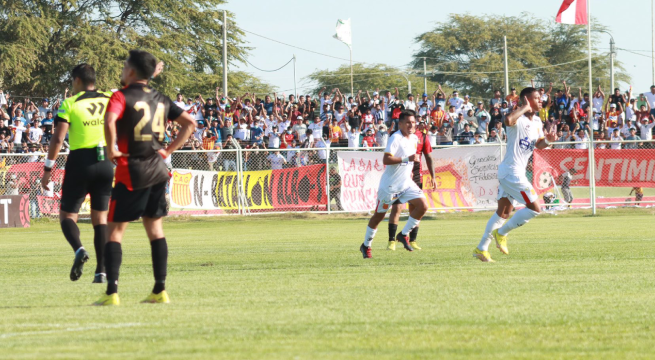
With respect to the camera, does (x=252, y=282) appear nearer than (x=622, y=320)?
No

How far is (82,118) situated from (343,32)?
45.8 m

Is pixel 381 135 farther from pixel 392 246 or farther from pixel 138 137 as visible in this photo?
pixel 138 137

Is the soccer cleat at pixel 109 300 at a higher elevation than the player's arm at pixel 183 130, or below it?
below

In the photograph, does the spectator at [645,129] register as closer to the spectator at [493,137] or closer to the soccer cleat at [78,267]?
the spectator at [493,137]

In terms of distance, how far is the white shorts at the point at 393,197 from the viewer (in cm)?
1266

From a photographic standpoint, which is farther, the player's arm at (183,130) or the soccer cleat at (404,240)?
the soccer cleat at (404,240)

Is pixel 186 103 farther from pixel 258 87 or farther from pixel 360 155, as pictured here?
pixel 258 87

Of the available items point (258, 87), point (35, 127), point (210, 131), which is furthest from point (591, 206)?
point (258, 87)

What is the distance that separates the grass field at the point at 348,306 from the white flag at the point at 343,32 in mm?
40910

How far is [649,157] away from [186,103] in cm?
1642

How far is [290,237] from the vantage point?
17922mm


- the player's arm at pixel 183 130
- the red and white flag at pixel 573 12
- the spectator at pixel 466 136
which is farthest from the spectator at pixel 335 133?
the player's arm at pixel 183 130

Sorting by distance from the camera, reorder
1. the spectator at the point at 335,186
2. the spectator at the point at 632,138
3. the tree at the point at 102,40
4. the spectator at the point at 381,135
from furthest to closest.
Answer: the tree at the point at 102,40 < the spectator at the point at 381,135 < the spectator at the point at 632,138 < the spectator at the point at 335,186

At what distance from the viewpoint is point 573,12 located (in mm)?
26703
